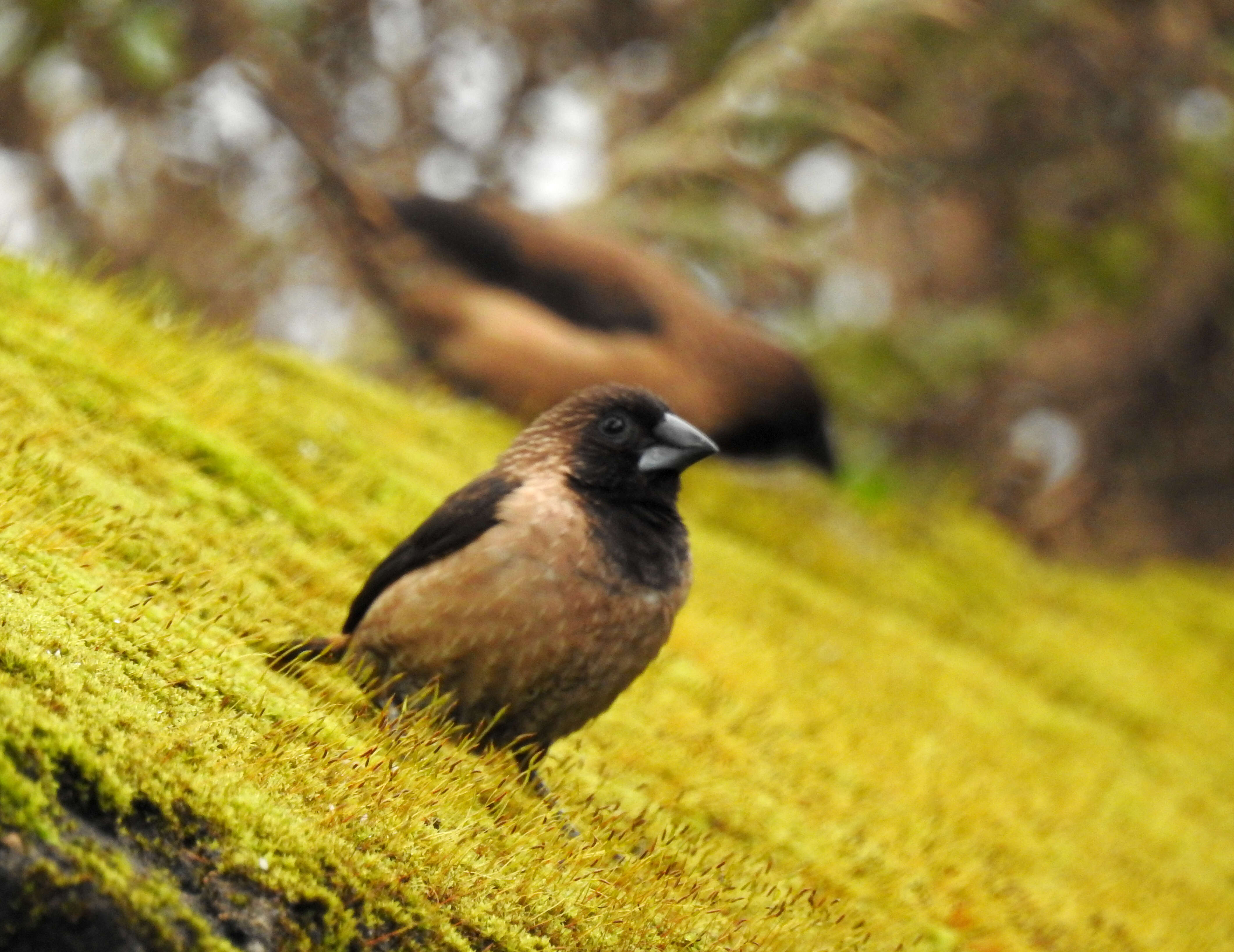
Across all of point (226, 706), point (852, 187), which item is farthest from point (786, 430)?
point (226, 706)

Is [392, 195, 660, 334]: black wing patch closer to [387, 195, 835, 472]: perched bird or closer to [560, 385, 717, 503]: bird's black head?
[387, 195, 835, 472]: perched bird

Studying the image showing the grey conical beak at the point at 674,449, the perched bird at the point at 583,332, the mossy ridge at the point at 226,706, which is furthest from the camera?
the perched bird at the point at 583,332

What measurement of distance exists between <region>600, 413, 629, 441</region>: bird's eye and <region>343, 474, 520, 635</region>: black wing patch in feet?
1.04

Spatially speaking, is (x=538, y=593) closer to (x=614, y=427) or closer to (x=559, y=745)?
(x=614, y=427)

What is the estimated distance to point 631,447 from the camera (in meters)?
4.24

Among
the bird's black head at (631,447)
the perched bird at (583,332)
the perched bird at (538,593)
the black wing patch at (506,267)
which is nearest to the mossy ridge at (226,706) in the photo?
the perched bird at (538,593)

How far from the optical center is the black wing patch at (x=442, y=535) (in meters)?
3.96

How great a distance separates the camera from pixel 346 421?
6.51 metres

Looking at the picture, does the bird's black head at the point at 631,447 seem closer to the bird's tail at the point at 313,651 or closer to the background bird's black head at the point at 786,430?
the bird's tail at the point at 313,651

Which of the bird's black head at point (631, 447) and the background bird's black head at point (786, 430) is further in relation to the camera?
the background bird's black head at point (786, 430)

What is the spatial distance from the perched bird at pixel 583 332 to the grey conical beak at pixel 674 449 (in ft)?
13.8

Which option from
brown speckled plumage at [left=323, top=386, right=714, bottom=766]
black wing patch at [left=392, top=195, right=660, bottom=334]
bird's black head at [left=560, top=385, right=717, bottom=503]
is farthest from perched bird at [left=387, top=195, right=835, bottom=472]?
brown speckled plumage at [left=323, top=386, right=714, bottom=766]

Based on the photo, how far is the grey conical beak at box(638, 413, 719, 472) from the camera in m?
4.20

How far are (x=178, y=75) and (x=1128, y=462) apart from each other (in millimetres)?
8851
